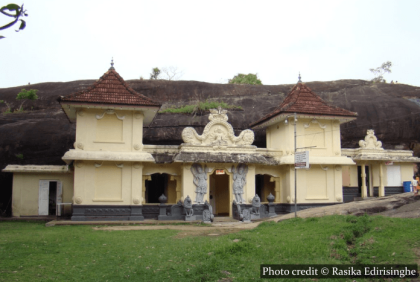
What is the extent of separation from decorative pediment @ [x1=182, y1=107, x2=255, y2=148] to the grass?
771 cm

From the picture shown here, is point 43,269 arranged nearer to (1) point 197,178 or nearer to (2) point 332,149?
(1) point 197,178

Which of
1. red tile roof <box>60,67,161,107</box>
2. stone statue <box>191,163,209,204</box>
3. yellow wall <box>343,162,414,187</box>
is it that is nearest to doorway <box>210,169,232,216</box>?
stone statue <box>191,163,209,204</box>

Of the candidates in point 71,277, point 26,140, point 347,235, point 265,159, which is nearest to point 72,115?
point 26,140

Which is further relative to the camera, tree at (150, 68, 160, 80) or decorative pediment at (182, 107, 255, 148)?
tree at (150, 68, 160, 80)

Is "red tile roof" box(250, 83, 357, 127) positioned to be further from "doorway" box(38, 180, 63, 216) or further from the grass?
"doorway" box(38, 180, 63, 216)

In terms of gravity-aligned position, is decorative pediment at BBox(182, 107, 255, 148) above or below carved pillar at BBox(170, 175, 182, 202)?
above

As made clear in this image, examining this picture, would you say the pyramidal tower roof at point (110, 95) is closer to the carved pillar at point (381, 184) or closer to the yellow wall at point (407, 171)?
the carved pillar at point (381, 184)

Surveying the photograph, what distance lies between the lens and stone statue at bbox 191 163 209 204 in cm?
1761

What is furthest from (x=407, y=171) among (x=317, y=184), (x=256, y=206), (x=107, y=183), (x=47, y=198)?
(x=47, y=198)

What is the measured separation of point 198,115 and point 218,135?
785 centimetres

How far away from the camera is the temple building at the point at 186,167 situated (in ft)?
54.2

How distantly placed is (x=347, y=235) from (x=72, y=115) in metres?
14.2

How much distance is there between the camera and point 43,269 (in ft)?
24.5

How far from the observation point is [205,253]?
27.4 ft
